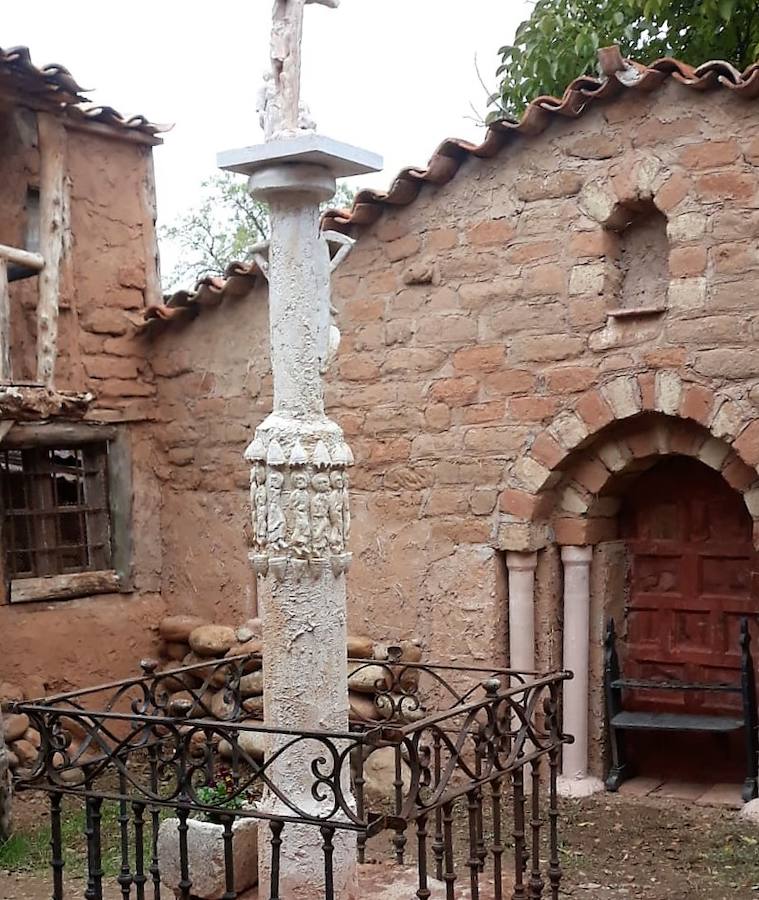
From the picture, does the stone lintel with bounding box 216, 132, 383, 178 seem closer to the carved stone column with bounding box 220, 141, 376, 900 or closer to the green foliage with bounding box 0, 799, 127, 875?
the carved stone column with bounding box 220, 141, 376, 900

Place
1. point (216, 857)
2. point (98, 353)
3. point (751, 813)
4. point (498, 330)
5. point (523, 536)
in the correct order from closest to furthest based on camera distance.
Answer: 1. point (216, 857)
2. point (751, 813)
3. point (523, 536)
4. point (498, 330)
5. point (98, 353)

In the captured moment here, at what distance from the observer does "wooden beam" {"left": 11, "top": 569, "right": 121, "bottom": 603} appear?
25.2ft

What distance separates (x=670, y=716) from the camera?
662cm

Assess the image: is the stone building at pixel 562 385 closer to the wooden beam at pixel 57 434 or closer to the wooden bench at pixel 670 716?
the wooden bench at pixel 670 716

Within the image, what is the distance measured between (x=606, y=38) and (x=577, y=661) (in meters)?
5.13

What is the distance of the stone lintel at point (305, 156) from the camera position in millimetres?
3947

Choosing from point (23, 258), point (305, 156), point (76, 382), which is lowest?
point (76, 382)

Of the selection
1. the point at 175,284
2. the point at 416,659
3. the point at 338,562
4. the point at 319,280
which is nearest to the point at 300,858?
the point at 338,562

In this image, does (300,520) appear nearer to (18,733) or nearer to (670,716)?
(670,716)

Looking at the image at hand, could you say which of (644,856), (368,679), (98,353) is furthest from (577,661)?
(98,353)

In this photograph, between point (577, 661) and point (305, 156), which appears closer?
point (305, 156)

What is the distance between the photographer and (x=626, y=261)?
650 centimetres

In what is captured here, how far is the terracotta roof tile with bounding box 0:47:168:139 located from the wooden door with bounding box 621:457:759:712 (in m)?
4.12

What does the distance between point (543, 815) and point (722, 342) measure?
2568 millimetres
